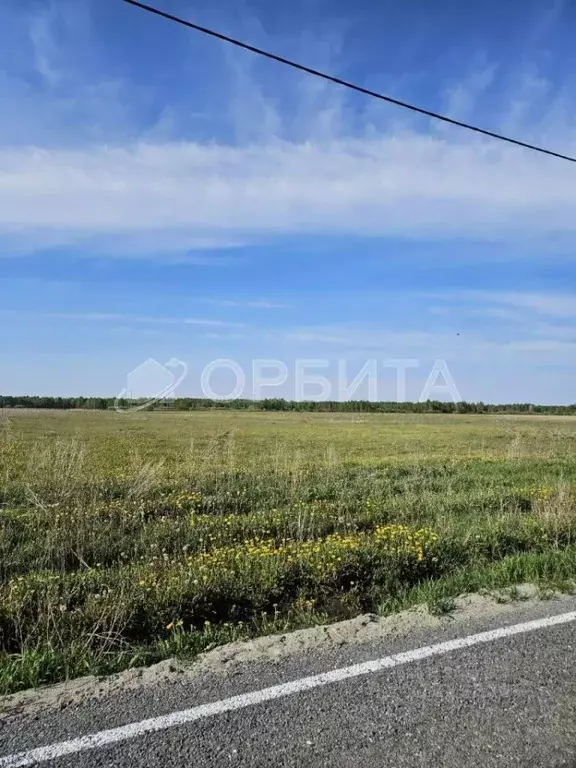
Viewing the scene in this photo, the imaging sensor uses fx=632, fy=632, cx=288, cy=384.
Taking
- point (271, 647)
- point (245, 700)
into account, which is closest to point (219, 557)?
point (271, 647)

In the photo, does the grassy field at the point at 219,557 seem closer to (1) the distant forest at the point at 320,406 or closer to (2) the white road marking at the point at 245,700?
(2) the white road marking at the point at 245,700

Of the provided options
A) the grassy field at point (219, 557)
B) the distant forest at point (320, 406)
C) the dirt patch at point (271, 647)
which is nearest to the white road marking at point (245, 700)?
the dirt patch at point (271, 647)

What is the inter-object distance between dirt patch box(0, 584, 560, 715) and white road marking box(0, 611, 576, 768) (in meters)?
0.34

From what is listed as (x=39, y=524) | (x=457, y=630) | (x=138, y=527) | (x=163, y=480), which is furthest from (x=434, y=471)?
(x=457, y=630)

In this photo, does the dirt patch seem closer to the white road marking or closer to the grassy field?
the grassy field

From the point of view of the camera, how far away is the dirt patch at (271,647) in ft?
11.6

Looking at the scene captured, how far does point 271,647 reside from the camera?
4230 millimetres

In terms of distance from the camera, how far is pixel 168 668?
388cm

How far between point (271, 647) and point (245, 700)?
817mm

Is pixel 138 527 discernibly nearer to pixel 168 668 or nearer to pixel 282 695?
pixel 168 668

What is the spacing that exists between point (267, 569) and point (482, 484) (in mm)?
8184

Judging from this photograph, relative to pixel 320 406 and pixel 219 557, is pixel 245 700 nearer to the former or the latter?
pixel 219 557

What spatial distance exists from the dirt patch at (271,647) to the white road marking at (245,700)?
0.34 meters

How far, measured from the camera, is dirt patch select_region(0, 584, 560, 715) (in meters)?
3.53
